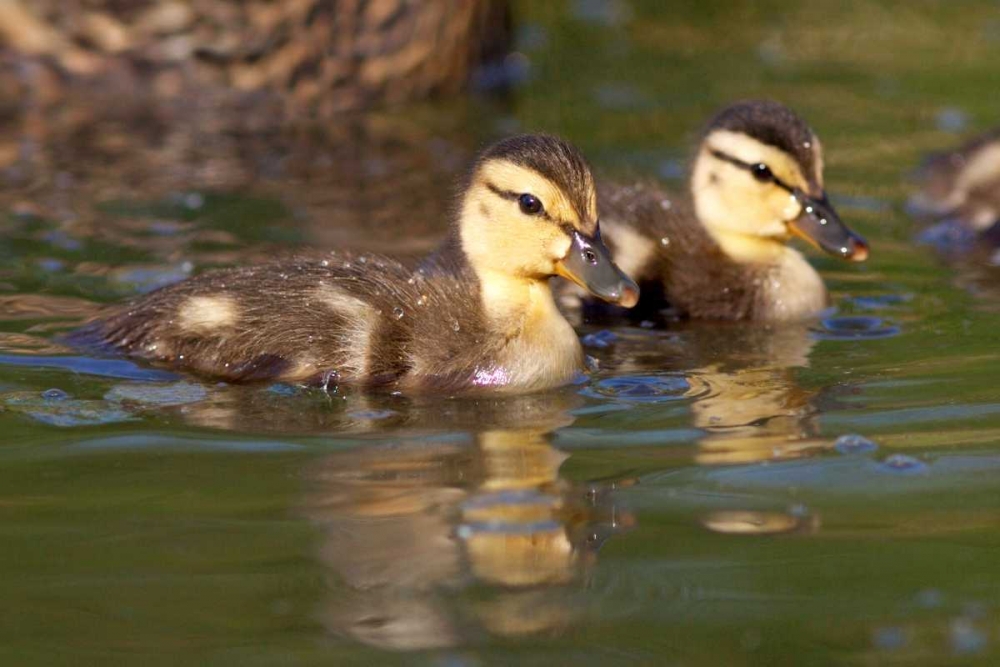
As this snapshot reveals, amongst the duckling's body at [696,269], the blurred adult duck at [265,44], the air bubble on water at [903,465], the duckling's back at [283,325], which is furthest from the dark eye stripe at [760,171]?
the blurred adult duck at [265,44]

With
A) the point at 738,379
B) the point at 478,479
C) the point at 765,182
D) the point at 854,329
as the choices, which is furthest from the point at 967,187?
the point at 478,479

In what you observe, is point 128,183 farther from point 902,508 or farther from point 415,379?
point 902,508

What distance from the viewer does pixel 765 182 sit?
16.5 feet

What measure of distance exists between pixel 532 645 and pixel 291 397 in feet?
4.92

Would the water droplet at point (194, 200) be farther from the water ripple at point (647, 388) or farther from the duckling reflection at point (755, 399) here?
the water ripple at point (647, 388)

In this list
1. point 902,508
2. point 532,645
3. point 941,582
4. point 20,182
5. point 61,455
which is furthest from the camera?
point 20,182

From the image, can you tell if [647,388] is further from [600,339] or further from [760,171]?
[760,171]

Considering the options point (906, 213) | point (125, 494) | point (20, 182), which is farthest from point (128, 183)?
point (125, 494)

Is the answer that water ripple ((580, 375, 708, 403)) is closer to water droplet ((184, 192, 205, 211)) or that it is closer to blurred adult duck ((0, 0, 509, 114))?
water droplet ((184, 192, 205, 211))

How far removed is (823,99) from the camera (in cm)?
726

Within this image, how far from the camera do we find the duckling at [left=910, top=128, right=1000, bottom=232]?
584 cm

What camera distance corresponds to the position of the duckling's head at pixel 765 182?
194 inches

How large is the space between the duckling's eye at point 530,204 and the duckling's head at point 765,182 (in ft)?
3.41

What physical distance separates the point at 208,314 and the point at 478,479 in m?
1.09
